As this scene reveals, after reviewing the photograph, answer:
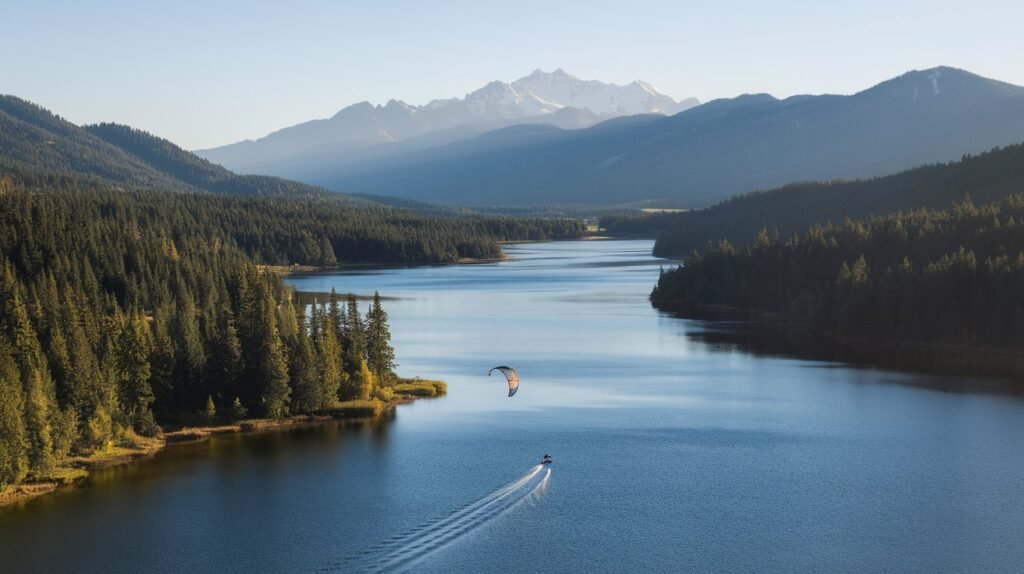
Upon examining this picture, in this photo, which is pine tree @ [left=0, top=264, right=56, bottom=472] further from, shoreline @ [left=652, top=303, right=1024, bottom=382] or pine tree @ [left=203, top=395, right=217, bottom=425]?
shoreline @ [left=652, top=303, right=1024, bottom=382]

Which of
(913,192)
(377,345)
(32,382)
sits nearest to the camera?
(32,382)

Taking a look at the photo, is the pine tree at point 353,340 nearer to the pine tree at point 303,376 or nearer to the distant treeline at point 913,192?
the pine tree at point 303,376

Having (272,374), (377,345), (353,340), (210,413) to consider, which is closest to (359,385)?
(353,340)

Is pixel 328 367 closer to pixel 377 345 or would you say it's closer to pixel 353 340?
pixel 353 340

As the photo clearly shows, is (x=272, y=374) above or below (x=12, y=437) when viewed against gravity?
above

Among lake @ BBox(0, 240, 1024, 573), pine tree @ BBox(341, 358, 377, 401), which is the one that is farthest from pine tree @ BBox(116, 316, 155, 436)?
pine tree @ BBox(341, 358, 377, 401)

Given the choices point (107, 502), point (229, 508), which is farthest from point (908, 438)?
point (107, 502)

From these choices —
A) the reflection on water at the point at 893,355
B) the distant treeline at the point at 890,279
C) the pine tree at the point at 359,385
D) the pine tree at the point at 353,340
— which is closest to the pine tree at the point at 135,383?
the pine tree at the point at 359,385
